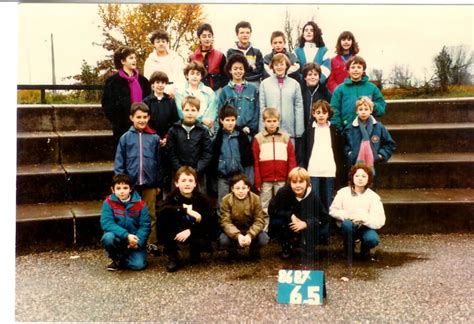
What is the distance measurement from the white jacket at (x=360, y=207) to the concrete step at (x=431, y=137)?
2.65 ft

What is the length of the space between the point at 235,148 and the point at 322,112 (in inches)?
29.0

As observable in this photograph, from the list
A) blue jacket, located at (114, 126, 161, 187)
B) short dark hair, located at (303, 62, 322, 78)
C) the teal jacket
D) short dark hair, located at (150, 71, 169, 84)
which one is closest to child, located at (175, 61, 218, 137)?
short dark hair, located at (150, 71, 169, 84)

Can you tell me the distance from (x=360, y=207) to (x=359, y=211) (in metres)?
0.03

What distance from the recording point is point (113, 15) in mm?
4848

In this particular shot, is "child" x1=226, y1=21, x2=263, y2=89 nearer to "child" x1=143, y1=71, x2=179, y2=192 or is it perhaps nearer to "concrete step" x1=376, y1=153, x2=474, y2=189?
"child" x1=143, y1=71, x2=179, y2=192

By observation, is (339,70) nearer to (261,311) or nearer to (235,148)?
(235,148)

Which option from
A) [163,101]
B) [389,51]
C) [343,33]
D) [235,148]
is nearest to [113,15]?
[163,101]

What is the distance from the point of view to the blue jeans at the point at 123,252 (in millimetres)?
4734

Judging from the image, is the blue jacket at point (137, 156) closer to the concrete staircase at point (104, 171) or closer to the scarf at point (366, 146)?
the concrete staircase at point (104, 171)

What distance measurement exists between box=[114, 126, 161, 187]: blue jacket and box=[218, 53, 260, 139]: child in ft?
2.11

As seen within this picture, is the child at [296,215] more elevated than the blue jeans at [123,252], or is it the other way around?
the child at [296,215]

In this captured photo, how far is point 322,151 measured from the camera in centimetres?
510

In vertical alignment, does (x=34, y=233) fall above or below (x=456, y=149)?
below

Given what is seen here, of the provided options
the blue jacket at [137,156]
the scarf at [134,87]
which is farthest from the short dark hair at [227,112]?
the scarf at [134,87]
